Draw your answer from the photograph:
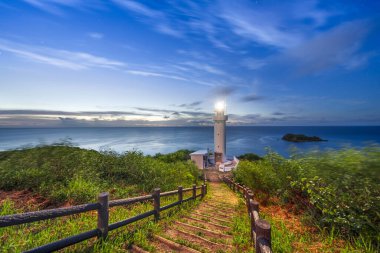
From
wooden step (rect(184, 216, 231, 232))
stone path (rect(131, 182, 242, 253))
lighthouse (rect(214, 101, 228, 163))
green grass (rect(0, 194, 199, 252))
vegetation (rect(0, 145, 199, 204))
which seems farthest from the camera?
lighthouse (rect(214, 101, 228, 163))

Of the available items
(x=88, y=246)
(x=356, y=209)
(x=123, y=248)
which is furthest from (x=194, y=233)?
(x=356, y=209)

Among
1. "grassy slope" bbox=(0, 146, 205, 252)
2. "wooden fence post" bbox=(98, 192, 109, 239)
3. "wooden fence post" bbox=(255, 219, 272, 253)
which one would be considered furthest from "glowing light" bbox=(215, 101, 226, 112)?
"wooden fence post" bbox=(255, 219, 272, 253)

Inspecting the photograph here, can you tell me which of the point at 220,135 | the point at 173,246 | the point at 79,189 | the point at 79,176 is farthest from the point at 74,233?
the point at 220,135

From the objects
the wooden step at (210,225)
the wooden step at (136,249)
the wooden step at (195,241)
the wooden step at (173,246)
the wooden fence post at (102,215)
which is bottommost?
the wooden step at (210,225)

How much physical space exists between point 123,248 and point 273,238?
3.45 metres

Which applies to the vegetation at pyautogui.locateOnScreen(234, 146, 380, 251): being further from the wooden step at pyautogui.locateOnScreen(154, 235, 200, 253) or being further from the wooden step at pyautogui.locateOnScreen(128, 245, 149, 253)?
the wooden step at pyautogui.locateOnScreen(128, 245, 149, 253)

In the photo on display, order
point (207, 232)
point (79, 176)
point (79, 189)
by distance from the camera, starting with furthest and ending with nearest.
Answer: point (79, 176) < point (79, 189) < point (207, 232)

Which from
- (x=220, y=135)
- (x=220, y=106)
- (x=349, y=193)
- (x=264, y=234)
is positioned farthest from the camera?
(x=220, y=106)

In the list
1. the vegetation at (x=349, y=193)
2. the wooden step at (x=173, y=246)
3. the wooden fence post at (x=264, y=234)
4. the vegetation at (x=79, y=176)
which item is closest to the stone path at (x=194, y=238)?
the wooden step at (x=173, y=246)

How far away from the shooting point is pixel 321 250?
3.87 m

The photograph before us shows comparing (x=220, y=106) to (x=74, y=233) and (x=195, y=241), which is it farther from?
(x=74, y=233)

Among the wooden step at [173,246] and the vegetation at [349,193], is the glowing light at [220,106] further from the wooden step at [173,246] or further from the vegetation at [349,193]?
the wooden step at [173,246]

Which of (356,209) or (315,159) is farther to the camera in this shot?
(315,159)

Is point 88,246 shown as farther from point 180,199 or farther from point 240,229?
point 180,199
